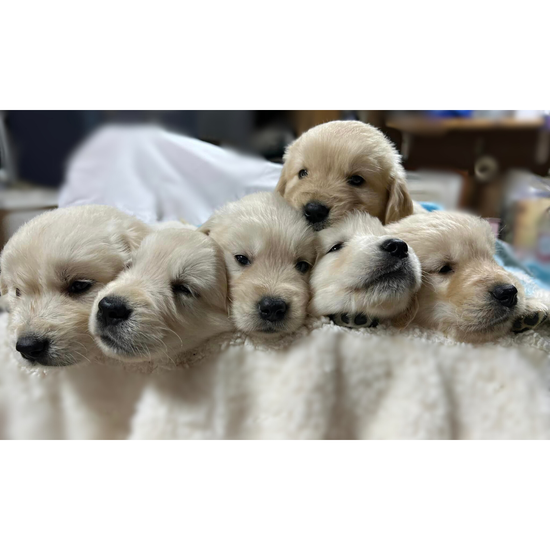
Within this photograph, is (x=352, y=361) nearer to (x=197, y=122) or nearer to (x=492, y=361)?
(x=492, y=361)

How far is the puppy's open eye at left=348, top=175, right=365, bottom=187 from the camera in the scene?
1.08 meters

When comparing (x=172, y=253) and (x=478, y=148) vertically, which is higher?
(x=478, y=148)

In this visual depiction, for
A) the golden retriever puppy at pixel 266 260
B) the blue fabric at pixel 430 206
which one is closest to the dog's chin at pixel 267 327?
the golden retriever puppy at pixel 266 260

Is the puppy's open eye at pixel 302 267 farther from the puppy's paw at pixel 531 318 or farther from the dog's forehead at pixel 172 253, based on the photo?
the puppy's paw at pixel 531 318

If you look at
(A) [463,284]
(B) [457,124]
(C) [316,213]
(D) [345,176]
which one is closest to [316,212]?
(C) [316,213]

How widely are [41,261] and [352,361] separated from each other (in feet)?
2.12

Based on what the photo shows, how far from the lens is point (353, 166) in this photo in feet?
3.51

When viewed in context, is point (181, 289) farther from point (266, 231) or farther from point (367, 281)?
point (367, 281)

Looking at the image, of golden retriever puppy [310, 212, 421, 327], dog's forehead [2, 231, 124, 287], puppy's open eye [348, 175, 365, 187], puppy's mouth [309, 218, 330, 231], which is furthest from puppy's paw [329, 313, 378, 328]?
dog's forehead [2, 231, 124, 287]

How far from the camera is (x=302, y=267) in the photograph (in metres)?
0.97

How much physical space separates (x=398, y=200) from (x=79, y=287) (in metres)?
0.77

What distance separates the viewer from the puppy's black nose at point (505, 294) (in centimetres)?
87

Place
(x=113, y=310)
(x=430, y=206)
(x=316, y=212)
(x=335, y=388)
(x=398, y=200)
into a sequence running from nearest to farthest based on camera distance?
(x=113, y=310), (x=335, y=388), (x=316, y=212), (x=398, y=200), (x=430, y=206)

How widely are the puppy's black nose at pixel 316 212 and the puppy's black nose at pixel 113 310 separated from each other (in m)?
0.45
